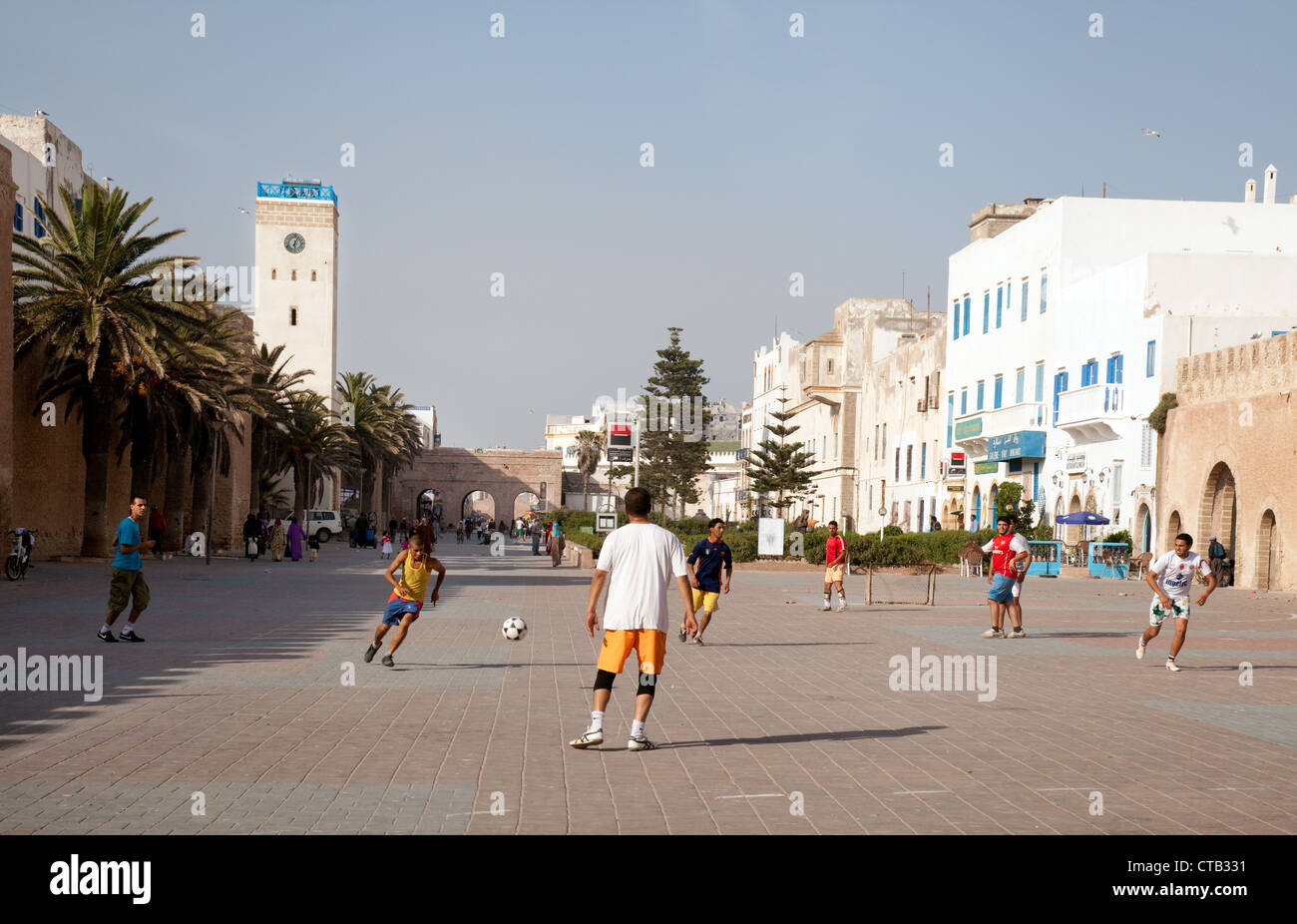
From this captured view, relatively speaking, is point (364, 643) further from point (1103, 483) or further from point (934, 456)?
point (934, 456)

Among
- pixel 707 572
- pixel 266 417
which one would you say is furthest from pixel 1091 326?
pixel 266 417

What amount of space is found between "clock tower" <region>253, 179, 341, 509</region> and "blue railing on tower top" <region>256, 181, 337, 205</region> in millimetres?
61

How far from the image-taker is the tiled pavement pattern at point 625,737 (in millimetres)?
6848

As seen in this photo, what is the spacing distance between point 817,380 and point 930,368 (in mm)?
19337

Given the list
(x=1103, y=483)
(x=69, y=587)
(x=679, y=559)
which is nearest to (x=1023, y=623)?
(x=679, y=559)

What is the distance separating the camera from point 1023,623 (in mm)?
21656

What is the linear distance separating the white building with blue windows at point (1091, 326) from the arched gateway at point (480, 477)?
6697 centimetres

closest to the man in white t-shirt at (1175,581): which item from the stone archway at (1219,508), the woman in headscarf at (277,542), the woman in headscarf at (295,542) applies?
the stone archway at (1219,508)

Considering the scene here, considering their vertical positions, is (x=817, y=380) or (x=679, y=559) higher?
(x=817, y=380)

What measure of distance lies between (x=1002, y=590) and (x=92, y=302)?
2359 centimetres

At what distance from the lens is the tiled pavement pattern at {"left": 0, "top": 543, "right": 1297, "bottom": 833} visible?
685cm

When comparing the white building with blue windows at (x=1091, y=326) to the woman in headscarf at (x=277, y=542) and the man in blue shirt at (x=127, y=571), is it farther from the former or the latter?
the man in blue shirt at (x=127, y=571)

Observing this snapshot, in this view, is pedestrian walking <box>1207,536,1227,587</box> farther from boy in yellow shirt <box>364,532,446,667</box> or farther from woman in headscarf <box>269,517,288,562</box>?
woman in headscarf <box>269,517,288,562</box>

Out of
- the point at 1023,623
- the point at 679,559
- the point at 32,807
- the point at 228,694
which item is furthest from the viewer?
the point at 1023,623
